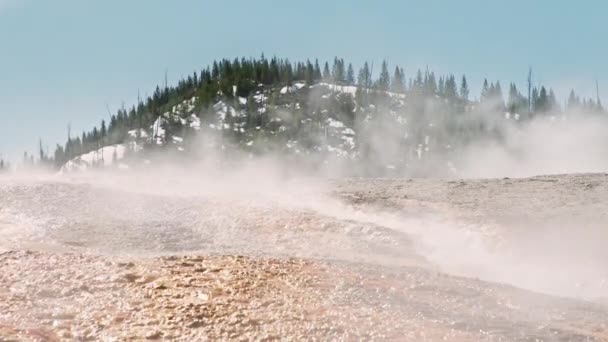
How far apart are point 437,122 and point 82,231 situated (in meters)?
126

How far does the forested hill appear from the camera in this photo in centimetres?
12662

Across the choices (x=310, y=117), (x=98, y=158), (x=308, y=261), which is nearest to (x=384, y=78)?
(x=310, y=117)

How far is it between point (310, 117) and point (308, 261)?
407 ft

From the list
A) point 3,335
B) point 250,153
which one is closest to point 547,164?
point 250,153

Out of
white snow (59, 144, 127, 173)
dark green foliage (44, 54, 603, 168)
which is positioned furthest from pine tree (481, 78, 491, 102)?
white snow (59, 144, 127, 173)

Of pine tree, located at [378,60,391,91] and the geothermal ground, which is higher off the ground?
pine tree, located at [378,60,391,91]

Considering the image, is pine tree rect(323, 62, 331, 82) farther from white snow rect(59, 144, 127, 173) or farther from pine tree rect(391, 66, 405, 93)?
white snow rect(59, 144, 127, 173)

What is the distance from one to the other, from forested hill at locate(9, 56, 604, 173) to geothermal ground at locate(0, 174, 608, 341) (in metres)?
91.2

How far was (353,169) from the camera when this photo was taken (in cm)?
11831

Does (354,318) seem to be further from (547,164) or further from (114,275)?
(547,164)

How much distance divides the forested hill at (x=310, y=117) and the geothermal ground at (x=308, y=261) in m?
91.2

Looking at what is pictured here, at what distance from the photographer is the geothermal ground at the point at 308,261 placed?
12992mm

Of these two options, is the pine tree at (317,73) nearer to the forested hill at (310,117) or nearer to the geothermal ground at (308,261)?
the forested hill at (310,117)

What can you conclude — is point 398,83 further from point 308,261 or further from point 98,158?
point 308,261
